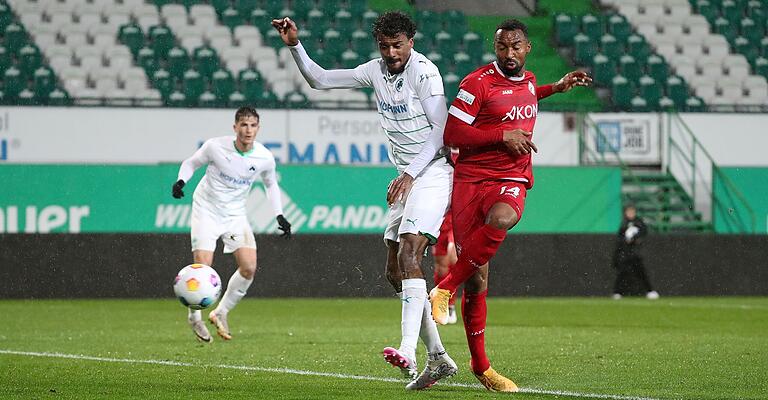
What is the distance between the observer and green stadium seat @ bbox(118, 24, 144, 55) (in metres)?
22.9

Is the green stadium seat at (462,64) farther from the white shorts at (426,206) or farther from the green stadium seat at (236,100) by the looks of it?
the white shorts at (426,206)

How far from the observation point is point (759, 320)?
15.2 meters

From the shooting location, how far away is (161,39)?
2316 cm

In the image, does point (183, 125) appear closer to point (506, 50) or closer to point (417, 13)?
point (417, 13)

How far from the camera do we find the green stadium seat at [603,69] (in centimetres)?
2484

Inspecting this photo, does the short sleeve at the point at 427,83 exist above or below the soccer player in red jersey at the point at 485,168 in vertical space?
above

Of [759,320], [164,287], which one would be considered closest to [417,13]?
[164,287]

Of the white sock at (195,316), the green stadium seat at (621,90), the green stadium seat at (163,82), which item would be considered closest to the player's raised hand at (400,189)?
the white sock at (195,316)

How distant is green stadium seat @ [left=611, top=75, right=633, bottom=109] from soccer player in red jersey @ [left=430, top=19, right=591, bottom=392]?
1694 centimetres

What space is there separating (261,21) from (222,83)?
2005 millimetres

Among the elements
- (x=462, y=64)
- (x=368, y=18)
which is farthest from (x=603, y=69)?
(x=368, y=18)

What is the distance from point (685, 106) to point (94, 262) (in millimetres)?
10685

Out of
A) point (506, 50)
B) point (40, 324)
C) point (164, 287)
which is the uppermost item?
point (506, 50)

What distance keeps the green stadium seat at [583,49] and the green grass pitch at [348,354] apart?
28.6ft
